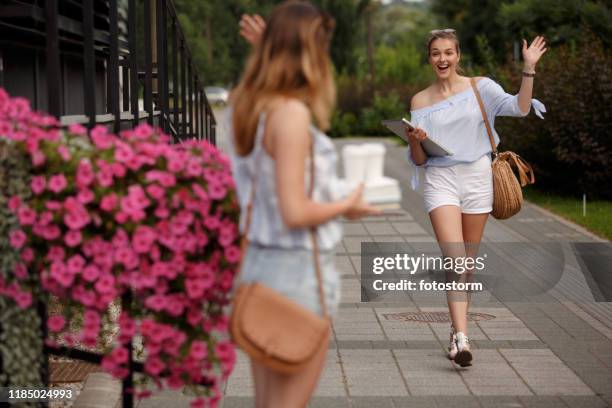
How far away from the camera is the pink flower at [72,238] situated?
3.85m

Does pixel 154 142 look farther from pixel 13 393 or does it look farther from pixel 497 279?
pixel 497 279

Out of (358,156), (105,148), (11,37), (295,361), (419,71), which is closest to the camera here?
(295,361)

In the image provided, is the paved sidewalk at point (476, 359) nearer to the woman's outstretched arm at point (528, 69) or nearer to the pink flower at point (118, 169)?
the woman's outstretched arm at point (528, 69)

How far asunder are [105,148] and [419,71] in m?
47.4

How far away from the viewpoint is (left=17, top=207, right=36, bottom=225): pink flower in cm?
384

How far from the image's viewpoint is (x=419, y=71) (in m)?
50.7

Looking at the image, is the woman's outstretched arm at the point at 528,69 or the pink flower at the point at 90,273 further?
the woman's outstretched arm at the point at 528,69

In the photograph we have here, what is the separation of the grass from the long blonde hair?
9554 mm

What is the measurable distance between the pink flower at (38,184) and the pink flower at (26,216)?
0.24ft

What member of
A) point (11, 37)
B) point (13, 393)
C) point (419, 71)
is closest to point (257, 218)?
point (13, 393)

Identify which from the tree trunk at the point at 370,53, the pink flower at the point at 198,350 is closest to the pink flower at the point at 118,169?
the pink flower at the point at 198,350

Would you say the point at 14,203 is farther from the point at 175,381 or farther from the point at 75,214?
the point at 175,381

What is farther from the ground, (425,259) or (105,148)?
(105,148)

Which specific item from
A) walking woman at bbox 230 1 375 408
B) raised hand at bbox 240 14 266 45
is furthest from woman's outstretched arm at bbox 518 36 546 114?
walking woman at bbox 230 1 375 408
